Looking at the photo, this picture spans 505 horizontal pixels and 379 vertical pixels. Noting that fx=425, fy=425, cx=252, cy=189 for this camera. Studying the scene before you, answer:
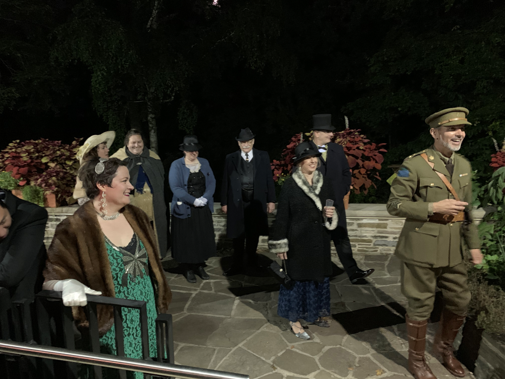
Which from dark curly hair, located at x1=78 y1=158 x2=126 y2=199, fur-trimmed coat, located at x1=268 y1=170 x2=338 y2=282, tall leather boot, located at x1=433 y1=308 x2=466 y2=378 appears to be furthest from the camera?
fur-trimmed coat, located at x1=268 y1=170 x2=338 y2=282

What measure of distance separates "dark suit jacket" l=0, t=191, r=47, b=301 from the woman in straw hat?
94.1 inches

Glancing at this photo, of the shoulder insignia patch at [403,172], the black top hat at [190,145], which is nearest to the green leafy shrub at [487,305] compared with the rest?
the shoulder insignia patch at [403,172]

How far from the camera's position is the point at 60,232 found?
103 inches

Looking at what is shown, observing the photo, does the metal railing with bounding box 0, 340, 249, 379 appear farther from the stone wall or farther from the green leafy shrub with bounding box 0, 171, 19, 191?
the green leafy shrub with bounding box 0, 171, 19, 191

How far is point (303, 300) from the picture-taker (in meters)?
4.34

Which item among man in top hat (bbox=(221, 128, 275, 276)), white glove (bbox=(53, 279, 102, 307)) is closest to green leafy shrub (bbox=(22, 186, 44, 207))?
man in top hat (bbox=(221, 128, 275, 276))

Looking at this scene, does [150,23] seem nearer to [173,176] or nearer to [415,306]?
[173,176]

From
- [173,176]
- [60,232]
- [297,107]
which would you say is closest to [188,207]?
[173,176]

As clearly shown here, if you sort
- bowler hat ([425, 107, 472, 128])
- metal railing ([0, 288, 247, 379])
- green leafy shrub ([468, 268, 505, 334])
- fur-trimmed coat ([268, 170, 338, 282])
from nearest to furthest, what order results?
metal railing ([0, 288, 247, 379]) < bowler hat ([425, 107, 472, 128]) < green leafy shrub ([468, 268, 505, 334]) < fur-trimmed coat ([268, 170, 338, 282])

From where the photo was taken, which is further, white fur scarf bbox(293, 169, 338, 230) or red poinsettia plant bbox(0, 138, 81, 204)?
red poinsettia plant bbox(0, 138, 81, 204)

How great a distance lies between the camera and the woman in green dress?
8.54 ft

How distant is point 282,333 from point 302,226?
46.6 inches

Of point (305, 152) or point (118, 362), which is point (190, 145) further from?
point (118, 362)

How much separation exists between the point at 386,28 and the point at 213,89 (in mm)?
6960
